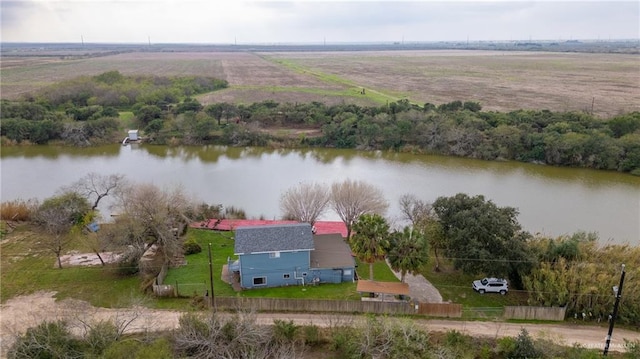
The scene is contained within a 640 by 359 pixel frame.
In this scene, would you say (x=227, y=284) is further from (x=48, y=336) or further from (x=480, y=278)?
(x=480, y=278)

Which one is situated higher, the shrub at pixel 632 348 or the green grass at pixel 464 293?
the shrub at pixel 632 348

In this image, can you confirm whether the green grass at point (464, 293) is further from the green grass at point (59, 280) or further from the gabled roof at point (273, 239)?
the green grass at point (59, 280)

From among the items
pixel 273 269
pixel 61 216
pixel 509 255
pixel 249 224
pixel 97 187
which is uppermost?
pixel 509 255

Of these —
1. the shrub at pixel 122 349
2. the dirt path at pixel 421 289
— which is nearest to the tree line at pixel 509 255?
the dirt path at pixel 421 289

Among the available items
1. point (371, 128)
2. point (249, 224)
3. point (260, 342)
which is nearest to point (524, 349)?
point (260, 342)

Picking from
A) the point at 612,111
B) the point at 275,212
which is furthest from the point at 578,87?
the point at 275,212

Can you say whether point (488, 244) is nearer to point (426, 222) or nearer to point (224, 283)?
point (426, 222)
